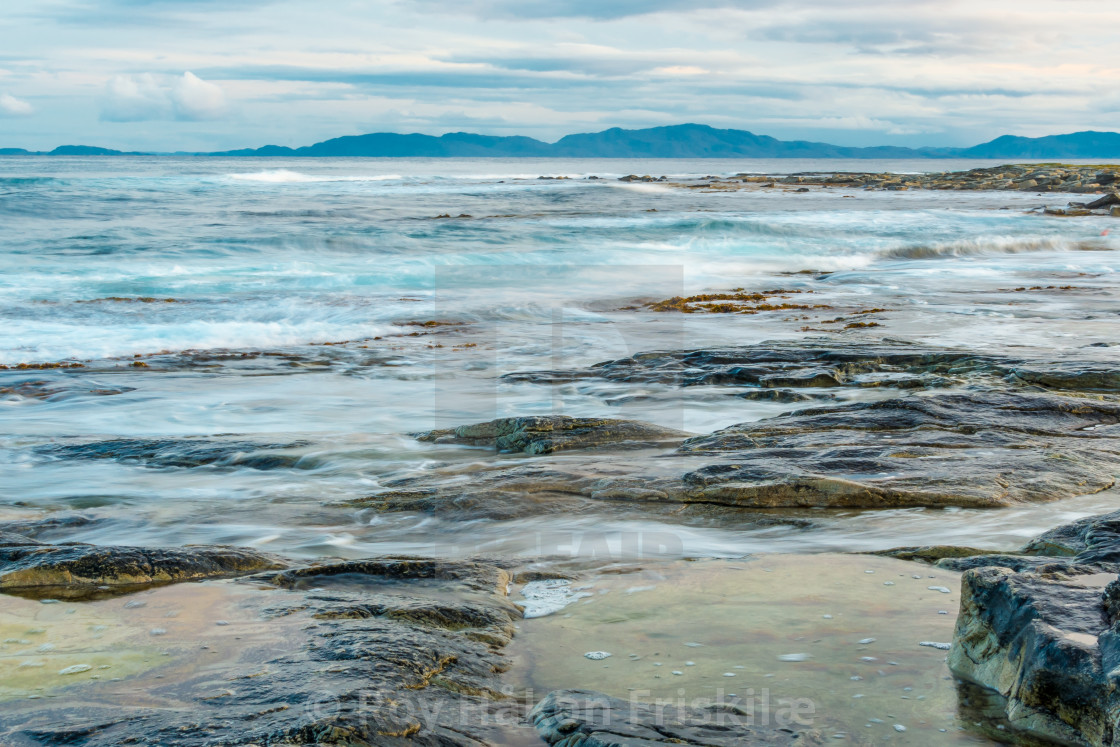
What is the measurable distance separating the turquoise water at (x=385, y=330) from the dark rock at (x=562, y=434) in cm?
27

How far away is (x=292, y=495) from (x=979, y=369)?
5.29 meters

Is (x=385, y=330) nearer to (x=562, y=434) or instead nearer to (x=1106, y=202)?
(x=562, y=434)

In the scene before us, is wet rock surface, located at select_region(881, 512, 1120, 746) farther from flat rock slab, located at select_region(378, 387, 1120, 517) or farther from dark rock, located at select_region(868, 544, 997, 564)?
flat rock slab, located at select_region(378, 387, 1120, 517)

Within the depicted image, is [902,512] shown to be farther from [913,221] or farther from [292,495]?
[913,221]

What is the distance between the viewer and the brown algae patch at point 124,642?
253cm

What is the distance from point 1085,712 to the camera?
6.86 ft

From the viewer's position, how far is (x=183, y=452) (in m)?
5.86

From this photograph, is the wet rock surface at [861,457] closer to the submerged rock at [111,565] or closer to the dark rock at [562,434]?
the dark rock at [562,434]

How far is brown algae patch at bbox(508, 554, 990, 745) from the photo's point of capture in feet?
8.00

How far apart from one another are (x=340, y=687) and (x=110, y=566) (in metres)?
1.60

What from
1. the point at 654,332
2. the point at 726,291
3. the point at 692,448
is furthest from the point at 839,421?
the point at 726,291

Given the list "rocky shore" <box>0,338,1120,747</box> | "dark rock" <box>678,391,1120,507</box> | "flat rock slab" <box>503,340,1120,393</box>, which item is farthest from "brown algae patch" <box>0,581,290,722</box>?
"flat rock slab" <box>503,340,1120,393</box>

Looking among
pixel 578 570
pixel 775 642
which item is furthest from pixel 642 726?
pixel 578 570

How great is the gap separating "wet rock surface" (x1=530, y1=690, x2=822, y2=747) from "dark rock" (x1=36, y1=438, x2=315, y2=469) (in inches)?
145
